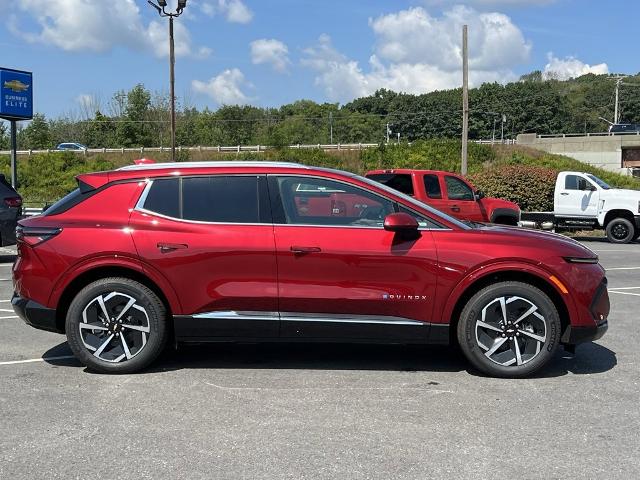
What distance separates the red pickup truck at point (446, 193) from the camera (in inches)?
542

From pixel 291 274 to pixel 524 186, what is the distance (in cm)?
2054

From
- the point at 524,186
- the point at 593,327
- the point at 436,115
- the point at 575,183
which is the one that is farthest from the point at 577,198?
the point at 436,115

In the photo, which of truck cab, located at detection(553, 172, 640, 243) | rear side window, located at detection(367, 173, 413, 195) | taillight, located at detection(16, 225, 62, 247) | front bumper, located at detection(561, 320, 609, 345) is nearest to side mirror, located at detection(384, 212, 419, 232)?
front bumper, located at detection(561, 320, 609, 345)

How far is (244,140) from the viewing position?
8444 cm

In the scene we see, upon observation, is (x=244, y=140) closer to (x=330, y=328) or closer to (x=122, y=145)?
(x=122, y=145)

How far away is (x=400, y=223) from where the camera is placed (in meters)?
4.85

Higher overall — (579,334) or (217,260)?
(217,260)

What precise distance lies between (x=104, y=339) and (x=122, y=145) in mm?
60874

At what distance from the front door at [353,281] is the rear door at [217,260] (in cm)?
13

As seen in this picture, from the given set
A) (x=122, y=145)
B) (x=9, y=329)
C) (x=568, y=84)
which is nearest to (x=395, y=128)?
(x=568, y=84)

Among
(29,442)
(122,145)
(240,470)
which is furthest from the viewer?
(122,145)

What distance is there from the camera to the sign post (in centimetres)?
2075

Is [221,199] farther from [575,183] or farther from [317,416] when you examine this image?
[575,183]

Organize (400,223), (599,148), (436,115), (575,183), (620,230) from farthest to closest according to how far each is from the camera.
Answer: (436,115), (599,148), (575,183), (620,230), (400,223)
